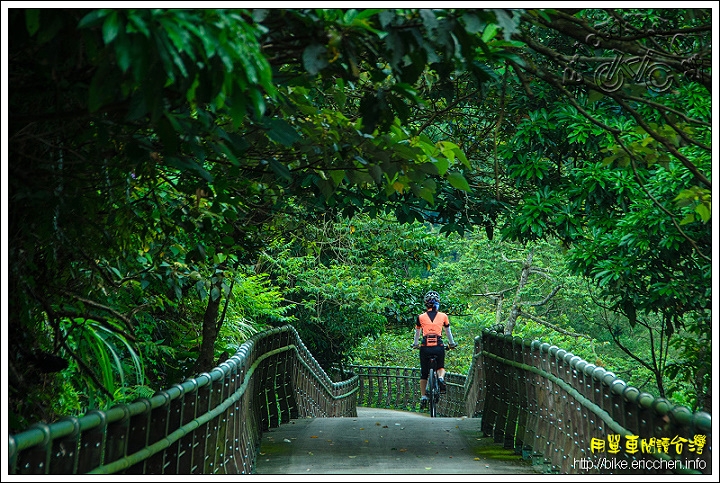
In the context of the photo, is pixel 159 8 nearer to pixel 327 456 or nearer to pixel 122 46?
pixel 122 46

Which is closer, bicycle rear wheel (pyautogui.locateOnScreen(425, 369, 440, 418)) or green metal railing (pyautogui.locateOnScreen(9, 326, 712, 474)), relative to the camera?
green metal railing (pyautogui.locateOnScreen(9, 326, 712, 474))

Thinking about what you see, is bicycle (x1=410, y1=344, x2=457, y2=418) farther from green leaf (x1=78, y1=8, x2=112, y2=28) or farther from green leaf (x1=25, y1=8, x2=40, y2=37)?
green leaf (x1=78, y1=8, x2=112, y2=28)

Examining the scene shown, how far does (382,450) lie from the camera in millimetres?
7629

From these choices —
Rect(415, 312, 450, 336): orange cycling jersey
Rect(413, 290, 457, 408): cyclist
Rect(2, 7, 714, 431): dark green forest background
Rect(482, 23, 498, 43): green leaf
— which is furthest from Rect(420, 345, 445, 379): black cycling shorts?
Result: Rect(482, 23, 498, 43): green leaf

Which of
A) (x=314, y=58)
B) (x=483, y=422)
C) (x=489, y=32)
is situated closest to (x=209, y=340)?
(x=483, y=422)

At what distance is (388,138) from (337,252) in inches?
373

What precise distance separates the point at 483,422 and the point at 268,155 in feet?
16.9

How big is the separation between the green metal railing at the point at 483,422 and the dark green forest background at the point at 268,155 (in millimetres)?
615

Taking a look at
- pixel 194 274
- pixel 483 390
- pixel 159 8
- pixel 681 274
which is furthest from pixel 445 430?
pixel 159 8

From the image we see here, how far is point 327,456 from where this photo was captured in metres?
7.24

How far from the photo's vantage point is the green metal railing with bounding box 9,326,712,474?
3.05m

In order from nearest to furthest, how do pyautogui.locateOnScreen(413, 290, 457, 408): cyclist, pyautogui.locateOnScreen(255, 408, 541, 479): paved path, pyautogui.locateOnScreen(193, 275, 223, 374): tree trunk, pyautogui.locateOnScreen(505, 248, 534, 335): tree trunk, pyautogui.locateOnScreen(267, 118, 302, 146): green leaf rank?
pyautogui.locateOnScreen(267, 118, 302, 146): green leaf → pyautogui.locateOnScreen(255, 408, 541, 479): paved path → pyautogui.locateOnScreen(193, 275, 223, 374): tree trunk → pyautogui.locateOnScreen(413, 290, 457, 408): cyclist → pyautogui.locateOnScreen(505, 248, 534, 335): tree trunk

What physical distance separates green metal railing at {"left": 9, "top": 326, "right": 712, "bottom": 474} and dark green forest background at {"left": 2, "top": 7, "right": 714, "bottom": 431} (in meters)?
0.61

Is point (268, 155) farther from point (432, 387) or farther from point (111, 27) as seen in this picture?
point (432, 387)
